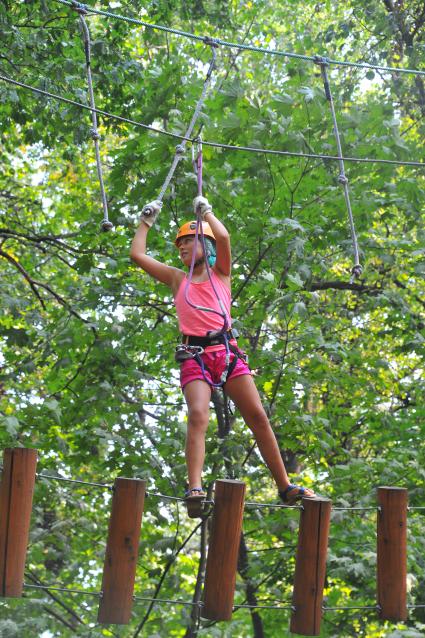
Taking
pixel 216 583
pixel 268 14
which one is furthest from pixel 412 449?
pixel 268 14

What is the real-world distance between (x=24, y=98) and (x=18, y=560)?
4.48m

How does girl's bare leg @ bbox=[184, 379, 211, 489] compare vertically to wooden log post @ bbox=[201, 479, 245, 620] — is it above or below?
above

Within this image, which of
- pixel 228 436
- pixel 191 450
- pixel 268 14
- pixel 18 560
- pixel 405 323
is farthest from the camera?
pixel 268 14

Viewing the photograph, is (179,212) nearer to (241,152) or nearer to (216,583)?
(241,152)

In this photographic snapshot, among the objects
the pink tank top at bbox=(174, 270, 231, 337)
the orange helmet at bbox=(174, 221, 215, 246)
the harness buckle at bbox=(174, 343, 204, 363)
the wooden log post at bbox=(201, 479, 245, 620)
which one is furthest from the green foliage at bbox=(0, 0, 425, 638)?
the wooden log post at bbox=(201, 479, 245, 620)

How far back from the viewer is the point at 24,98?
6.71 m

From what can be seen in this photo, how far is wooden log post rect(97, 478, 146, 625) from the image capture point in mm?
3127

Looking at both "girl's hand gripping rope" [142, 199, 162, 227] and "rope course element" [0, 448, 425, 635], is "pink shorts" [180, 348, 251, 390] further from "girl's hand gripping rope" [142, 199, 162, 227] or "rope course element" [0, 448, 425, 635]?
"girl's hand gripping rope" [142, 199, 162, 227]

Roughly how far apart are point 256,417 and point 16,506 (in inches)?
38.3

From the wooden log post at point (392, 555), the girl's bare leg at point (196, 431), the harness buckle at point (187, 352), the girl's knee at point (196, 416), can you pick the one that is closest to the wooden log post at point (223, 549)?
the girl's bare leg at point (196, 431)

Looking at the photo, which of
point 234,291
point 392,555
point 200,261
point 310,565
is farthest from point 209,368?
point 234,291

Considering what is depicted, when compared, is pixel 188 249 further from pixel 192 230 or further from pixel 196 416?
pixel 196 416

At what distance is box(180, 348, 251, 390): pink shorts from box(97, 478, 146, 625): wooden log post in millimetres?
457

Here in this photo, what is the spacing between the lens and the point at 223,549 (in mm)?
3244
